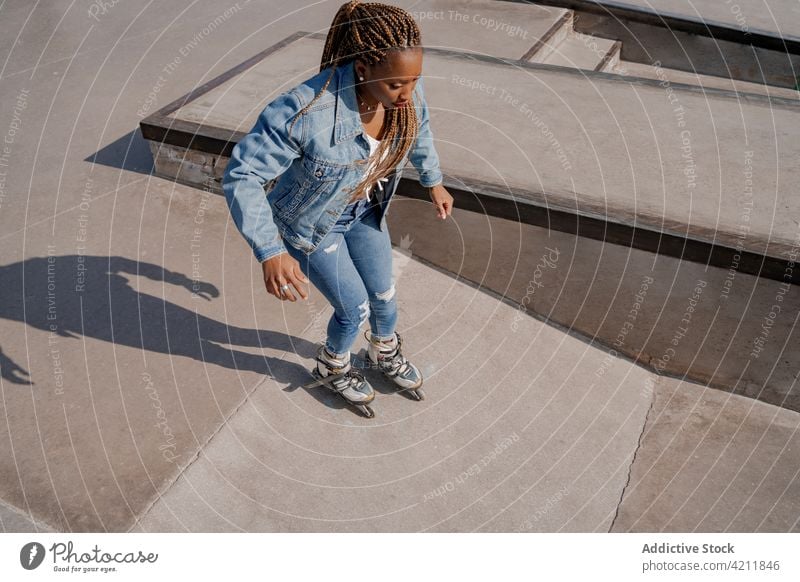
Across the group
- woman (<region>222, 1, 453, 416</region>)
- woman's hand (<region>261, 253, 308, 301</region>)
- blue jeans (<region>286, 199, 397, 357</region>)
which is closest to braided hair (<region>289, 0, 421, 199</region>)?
woman (<region>222, 1, 453, 416</region>)

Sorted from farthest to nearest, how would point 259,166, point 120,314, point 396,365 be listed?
point 120,314, point 396,365, point 259,166

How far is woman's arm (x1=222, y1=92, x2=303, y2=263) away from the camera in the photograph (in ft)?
8.71

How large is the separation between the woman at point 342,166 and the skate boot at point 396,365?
26 cm

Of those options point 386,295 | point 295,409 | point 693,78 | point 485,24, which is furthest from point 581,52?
point 295,409

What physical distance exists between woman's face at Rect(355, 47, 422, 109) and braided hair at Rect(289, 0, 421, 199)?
26mm

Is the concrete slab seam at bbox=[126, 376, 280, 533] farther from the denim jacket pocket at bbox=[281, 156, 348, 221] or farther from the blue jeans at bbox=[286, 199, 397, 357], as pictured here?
the denim jacket pocket at bbox=[281, 156, 348, 221]

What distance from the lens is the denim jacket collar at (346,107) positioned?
276 centimetres

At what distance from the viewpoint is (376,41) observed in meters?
2.55

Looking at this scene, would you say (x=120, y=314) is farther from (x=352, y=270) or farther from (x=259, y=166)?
(x=259, y=166)

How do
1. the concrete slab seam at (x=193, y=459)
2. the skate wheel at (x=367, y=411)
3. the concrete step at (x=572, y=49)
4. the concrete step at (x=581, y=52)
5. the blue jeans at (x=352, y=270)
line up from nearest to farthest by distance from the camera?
the blue jeans at (x=352, y=270)
the concrete slab seam at (x=193, y=459)
the skate wheel at (x=367, y=411)
the concrete step at (x=572, y=49)
the concrete step at (x=581, y=52)

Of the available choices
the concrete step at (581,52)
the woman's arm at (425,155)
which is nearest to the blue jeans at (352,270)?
the woman's arm at (425,155)

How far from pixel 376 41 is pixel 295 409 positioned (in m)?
2.12

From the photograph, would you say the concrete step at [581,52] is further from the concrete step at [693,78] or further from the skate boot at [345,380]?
the skate boot at [345,380]

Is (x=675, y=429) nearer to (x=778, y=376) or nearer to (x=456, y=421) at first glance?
(x=778, y=376)
